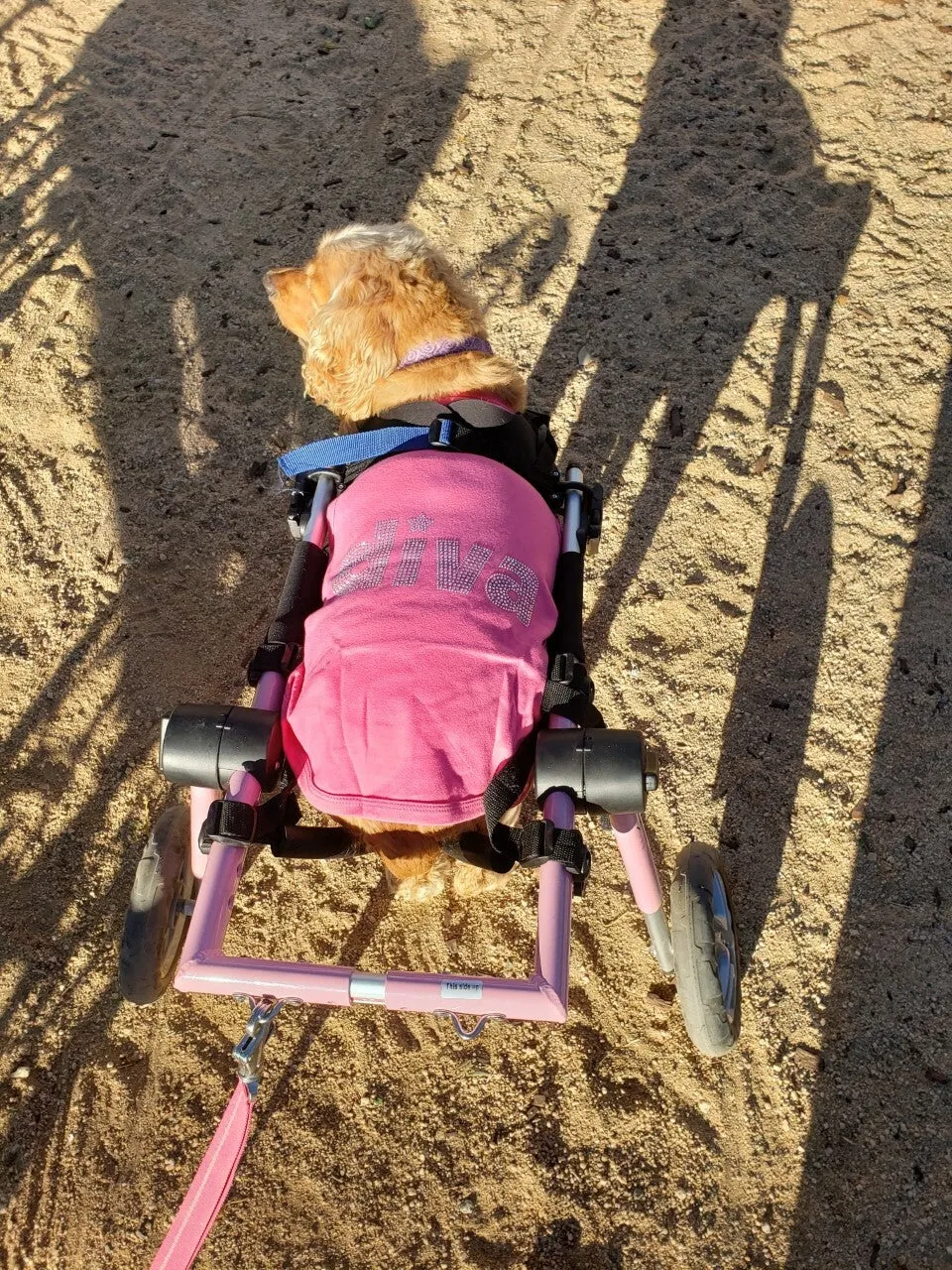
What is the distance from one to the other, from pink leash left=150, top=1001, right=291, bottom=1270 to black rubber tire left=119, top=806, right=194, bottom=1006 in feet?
2.29

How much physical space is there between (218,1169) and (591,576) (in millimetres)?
2613

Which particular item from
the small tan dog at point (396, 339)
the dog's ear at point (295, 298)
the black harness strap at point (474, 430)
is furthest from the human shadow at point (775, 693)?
the dog's ear at point (295, 298)

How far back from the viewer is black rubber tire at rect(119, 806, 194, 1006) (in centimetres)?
266

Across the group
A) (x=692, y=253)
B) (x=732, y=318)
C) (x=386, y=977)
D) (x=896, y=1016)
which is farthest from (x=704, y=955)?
(x=692, y=253)

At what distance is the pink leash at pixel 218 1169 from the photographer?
192 cm

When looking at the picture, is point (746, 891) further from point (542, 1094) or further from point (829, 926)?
point (542, 1094)

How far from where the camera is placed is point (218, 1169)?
1.98 m

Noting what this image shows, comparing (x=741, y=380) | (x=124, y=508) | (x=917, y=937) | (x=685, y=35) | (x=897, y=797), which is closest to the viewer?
(x=917, y=937)

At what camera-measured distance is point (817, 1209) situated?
8.54ft

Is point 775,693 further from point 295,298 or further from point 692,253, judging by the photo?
point 692,253

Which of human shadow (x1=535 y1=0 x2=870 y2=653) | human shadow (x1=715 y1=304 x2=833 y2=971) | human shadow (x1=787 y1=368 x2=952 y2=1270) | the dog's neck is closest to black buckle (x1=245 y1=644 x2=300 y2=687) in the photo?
the dog's neck

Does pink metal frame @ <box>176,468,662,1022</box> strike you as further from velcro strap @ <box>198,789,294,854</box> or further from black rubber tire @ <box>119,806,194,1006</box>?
black rubber tire @ <box>119,806,194,1006</box>

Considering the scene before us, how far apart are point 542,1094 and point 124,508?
2.99 m

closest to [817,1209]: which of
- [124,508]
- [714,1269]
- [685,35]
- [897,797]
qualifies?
[714,1269]
